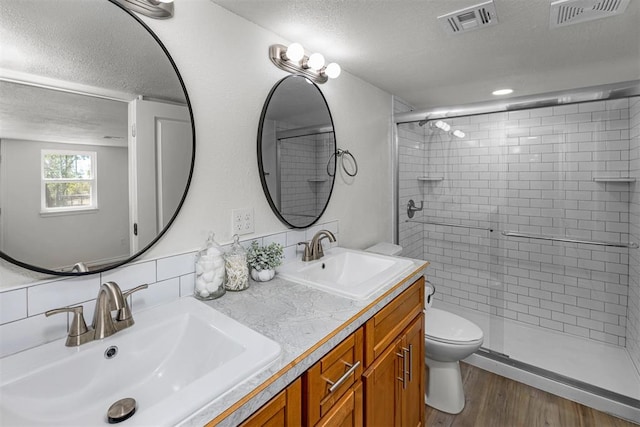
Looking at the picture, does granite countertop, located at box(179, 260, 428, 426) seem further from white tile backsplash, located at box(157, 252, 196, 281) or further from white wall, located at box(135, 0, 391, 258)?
white wall, located at box(135, 0, 391, 258)

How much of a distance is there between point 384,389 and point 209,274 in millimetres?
835

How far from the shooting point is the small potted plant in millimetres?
1343

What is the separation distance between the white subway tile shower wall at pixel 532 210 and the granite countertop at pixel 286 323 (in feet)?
5.76

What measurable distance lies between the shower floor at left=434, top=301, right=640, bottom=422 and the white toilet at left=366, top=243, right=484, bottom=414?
697 mm

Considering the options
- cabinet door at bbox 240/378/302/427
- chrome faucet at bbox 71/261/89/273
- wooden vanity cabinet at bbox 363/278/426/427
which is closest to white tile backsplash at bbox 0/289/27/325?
chrome faucet at bbox 71/261/89/273

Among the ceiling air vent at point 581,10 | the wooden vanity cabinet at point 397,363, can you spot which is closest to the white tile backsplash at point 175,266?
the wooden vanity cabinet at point 397,363

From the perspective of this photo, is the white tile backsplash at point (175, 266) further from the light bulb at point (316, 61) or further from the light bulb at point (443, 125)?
the light bulb at point (443, 125)

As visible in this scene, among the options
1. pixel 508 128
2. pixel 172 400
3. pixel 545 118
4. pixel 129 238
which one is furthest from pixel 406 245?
pixel 172 400

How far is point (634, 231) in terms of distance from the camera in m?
2.16

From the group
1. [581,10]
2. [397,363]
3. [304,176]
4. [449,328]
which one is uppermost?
[581,10]

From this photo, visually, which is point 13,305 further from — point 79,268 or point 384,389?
point 384,389

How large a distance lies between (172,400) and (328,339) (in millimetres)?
423

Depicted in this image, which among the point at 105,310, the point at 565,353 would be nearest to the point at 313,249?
the point at 105,310

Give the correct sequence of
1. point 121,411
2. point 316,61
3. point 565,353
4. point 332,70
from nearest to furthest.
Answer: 1. point 121,411
2. point 316,61
3. point 332,70
4. point 565,353
